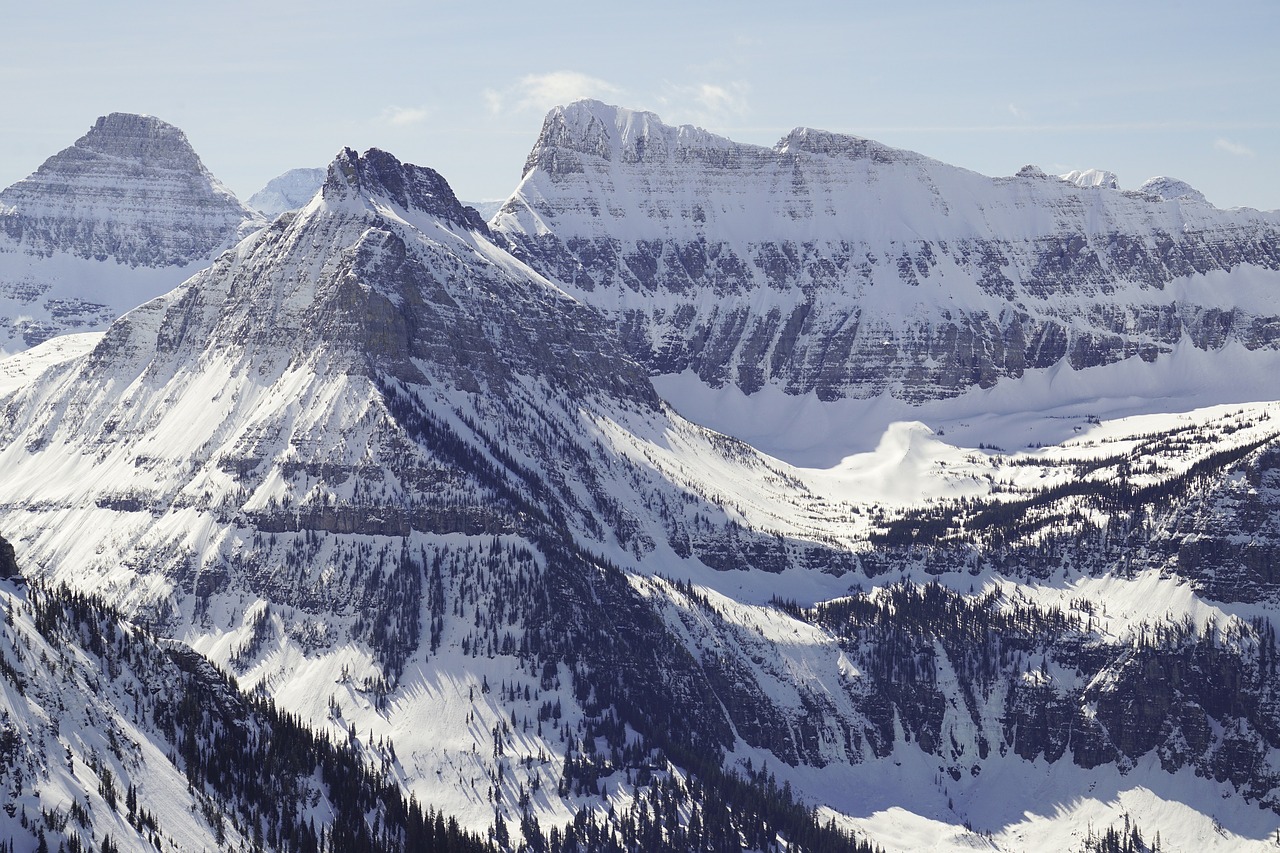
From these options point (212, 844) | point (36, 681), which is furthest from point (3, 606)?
point (212, 844)

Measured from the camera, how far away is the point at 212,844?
185500 millimetres

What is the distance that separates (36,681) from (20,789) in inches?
839

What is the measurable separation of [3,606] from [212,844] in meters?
31.6

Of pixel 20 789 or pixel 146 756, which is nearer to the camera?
pixel 20 789

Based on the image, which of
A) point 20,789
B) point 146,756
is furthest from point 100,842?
point 146,756

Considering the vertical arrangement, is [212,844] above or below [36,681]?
below

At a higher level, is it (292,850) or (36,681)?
(36,681)

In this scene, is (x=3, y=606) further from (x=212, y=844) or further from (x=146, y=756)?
(x=212, y=844)

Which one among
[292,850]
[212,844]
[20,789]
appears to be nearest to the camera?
[20,789]

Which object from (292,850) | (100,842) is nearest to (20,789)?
(100,842)

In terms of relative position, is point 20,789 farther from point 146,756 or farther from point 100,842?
point 146,756

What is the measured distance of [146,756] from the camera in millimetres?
193375

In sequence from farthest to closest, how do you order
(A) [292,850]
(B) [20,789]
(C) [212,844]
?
(A) [292,850]
(C) [212,844]
(B) [20,789]

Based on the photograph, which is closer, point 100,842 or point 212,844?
point 100,842
